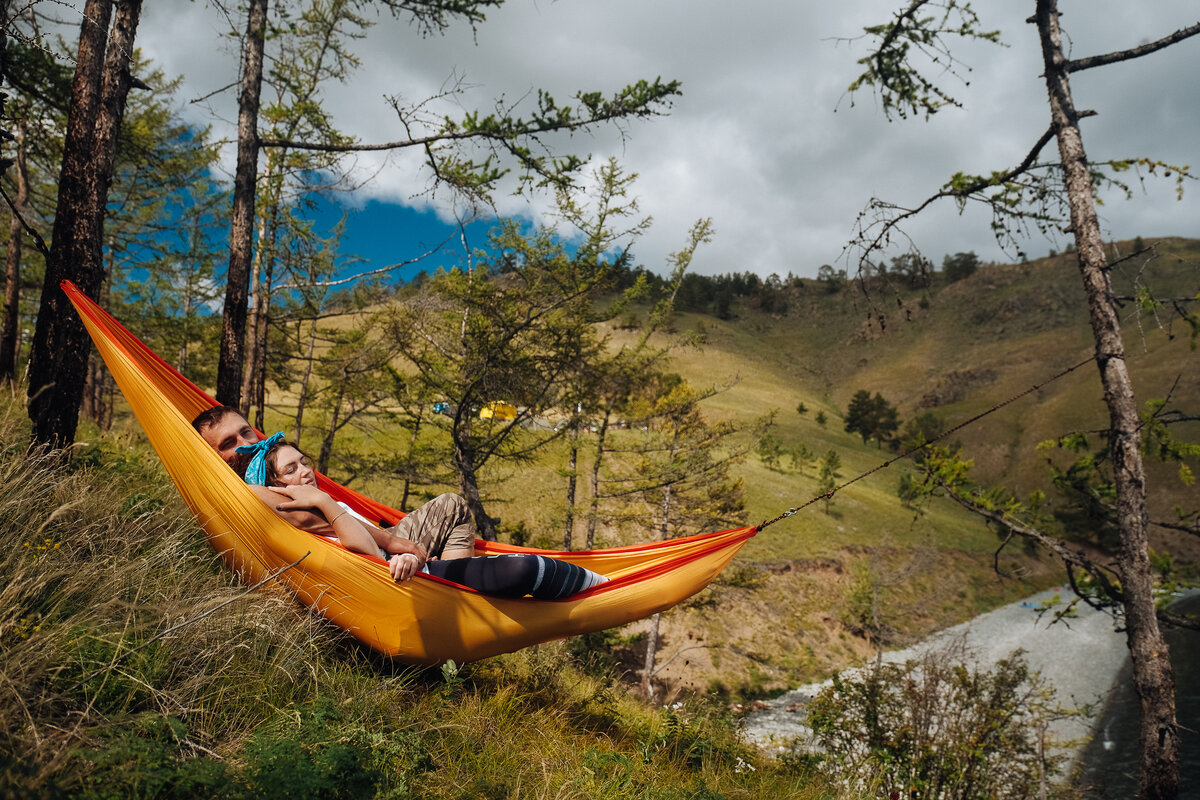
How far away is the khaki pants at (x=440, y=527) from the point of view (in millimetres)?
2572

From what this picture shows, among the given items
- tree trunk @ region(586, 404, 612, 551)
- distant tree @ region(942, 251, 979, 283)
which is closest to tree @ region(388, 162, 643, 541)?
tree trunk @ region(586, 404, 612, 551)

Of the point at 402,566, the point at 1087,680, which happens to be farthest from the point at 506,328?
the point at 1087,680

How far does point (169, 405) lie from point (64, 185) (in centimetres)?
165

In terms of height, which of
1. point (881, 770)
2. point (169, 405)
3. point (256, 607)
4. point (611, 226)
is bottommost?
point (881, 770)

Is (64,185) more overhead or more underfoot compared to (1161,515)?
more overhead

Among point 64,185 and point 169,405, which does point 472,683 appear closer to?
point 169,405

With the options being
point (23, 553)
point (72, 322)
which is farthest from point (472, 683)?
point (72, 322)

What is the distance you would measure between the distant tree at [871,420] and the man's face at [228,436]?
50250 mm

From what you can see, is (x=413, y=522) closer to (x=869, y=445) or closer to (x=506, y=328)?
(x=506, y=328)

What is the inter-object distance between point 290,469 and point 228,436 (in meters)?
0.40

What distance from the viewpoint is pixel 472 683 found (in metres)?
2.74

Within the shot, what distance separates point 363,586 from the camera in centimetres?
218

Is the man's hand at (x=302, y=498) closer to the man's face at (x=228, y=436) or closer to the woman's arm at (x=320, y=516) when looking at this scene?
the woman's arm at (x=320, y=516)

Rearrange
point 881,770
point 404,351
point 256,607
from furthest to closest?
point 404,351
point 881,770
point 256,607
